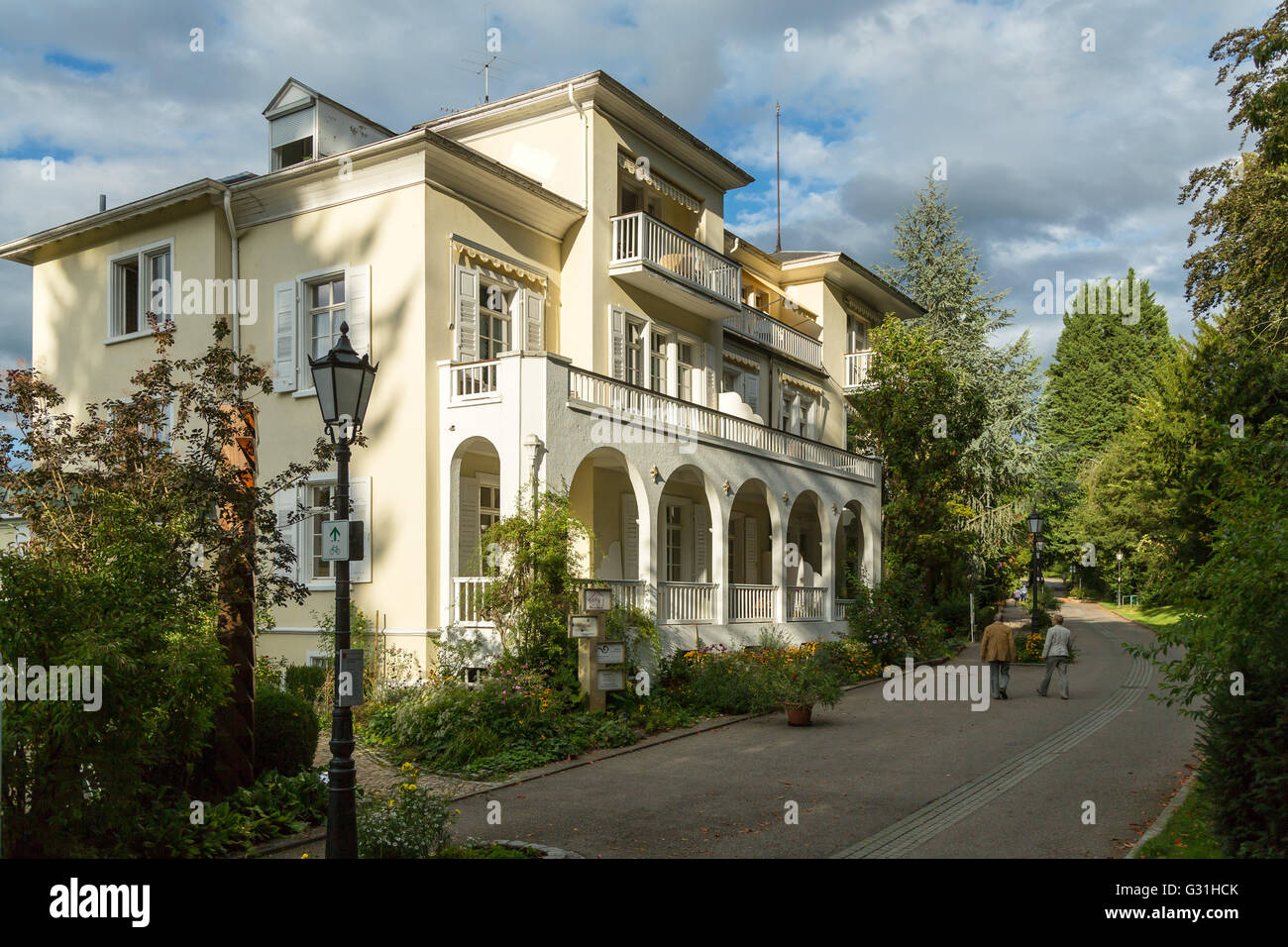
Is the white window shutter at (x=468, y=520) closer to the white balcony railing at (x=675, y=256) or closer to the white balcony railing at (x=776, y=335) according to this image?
the white balcony railing at (x=675, y=256)

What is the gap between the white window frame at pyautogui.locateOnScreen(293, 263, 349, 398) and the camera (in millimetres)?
18609

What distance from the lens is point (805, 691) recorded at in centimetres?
1598

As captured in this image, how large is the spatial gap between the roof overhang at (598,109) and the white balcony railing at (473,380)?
19.5 ft

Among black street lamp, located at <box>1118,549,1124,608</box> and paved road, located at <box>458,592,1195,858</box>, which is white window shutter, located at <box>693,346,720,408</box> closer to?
paved road, located at <box>458,592,1195,858</box>

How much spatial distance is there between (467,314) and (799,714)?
28.8 feet

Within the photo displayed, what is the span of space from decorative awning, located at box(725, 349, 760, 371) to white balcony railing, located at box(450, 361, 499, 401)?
965cm

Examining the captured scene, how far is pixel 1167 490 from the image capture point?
41844 mm

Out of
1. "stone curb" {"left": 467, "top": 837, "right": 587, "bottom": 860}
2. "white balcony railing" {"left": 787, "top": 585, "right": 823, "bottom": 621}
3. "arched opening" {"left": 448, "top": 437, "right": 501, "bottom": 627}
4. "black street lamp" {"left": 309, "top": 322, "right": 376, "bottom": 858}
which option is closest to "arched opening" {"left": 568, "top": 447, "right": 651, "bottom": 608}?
"arched opening" {"left": 448, "top": 437, "right": 501, "bottom": 627}

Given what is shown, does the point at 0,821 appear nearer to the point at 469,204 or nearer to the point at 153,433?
the point at 153,433

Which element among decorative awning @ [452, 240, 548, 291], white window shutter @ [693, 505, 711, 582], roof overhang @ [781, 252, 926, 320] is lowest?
white window shutter @ [693, 505, 711, 582]

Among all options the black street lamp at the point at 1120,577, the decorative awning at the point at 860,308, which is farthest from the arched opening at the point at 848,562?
the black street lamp at the point at 1120,577

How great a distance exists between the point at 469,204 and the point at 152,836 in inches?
511

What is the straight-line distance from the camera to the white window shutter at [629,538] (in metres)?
21.7

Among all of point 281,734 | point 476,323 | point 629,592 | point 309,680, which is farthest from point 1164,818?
point 476,323
